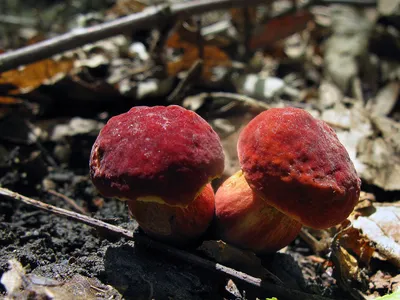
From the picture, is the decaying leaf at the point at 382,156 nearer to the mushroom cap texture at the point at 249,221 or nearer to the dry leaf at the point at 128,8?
the mushroom cap texture at the point at 249,221

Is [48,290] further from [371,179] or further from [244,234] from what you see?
[371,179]

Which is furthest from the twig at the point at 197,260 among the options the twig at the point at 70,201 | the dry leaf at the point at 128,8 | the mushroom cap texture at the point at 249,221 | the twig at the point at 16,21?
the twig at the point at 16,21

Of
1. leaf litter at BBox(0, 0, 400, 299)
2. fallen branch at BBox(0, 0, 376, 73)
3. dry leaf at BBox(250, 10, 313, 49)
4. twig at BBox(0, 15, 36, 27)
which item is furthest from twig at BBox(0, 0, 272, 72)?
twig at BBox(0, 15, 36, 27)

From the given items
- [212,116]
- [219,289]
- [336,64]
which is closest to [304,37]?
[336,64]

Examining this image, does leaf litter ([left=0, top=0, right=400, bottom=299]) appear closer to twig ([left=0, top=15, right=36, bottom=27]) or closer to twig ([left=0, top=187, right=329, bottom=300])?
twig ([left=0, top=187, right=329, bottom=300])

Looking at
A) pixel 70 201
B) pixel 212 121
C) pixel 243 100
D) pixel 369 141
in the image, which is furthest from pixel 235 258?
pixel 369 141

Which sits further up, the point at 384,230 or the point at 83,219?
the point at 83,219

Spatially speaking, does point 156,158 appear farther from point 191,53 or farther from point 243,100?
point 191,53
